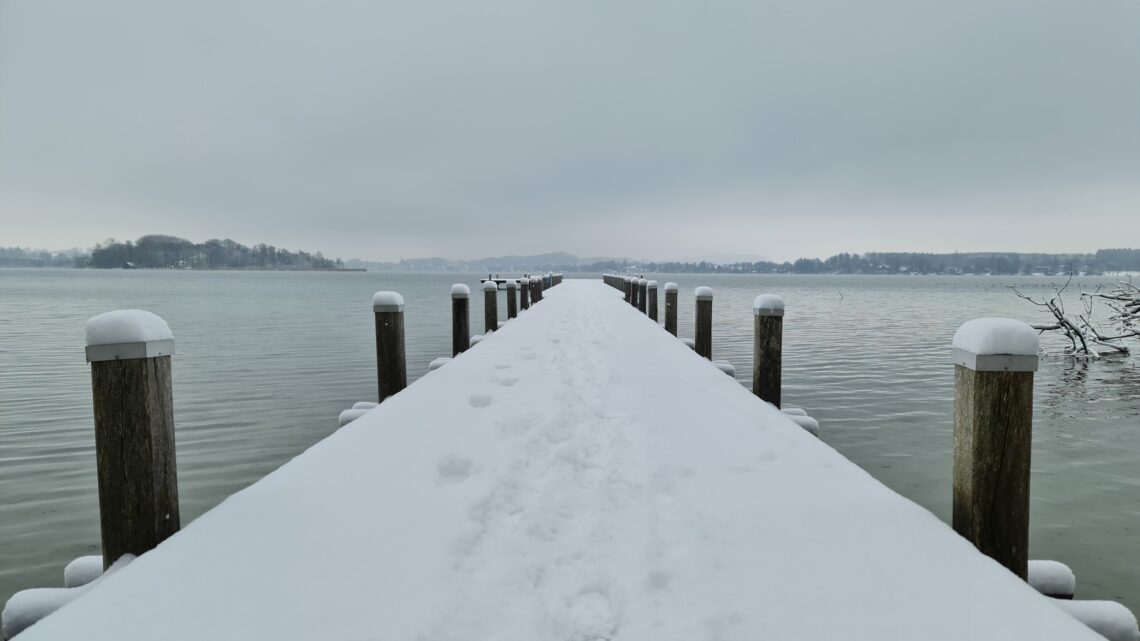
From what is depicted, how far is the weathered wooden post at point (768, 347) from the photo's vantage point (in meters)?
6.30

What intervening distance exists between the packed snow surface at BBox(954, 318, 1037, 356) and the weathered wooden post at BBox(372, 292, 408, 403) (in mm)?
4927

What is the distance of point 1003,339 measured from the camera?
2.81m

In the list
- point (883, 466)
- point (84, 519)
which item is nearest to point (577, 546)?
point (84, 519)

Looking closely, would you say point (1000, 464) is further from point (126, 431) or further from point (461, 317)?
point (461, 317)

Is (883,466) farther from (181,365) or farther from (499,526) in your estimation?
(181,365)

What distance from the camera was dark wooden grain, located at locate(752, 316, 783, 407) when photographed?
20.9ft

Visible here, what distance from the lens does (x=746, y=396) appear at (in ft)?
19.6

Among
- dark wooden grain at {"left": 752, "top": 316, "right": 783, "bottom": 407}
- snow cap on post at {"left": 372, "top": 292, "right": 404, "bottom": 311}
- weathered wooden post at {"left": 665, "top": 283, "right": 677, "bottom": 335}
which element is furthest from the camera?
weathered wooden post at {"left": 665, "top": 283, "right": 677, "bottom": 335}

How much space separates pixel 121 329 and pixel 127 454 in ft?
1.93

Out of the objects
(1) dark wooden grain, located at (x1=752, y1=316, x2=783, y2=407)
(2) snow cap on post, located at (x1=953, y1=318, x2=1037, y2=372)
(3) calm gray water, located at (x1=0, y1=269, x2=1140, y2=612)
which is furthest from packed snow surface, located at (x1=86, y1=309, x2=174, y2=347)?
(1) dark wooden grain, located at (x1=752, y1=316, x2=783, y2=407)

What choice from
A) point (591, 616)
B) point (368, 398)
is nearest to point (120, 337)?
point (591, 616)

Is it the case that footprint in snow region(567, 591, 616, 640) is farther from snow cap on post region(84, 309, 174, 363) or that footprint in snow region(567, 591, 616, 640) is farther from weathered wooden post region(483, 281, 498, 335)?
weathered wooden post region(483, 281, 498, 335)

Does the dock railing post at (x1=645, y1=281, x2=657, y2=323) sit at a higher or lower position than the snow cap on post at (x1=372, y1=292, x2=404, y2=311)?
lower

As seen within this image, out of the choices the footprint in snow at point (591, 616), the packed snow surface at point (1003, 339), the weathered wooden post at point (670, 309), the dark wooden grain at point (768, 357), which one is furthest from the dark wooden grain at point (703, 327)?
the footprint in snow at point (591, 616)
